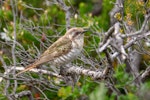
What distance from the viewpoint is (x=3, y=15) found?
10328mm

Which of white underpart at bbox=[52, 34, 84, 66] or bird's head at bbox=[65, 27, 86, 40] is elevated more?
bird's head at bbox=[65, 27, 86, 40]

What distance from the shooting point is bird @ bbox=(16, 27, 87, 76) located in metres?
7.71

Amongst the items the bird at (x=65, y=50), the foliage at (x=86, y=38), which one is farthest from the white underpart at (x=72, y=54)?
the foliage at (x=86, y=38)

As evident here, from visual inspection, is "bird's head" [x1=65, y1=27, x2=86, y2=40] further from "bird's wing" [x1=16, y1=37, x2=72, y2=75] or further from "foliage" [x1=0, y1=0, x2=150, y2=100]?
"foliage" [x1=0, y1=0, x2=150, y2=100]

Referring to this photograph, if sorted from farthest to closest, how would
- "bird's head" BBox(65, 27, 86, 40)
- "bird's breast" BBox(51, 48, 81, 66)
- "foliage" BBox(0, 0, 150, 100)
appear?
"bird's head" BBox(65, 27, 86, 40) < "bird's breast" BBox(51, 48, 81, 66) < "foliage" BBox(0, 0, 150, 100)

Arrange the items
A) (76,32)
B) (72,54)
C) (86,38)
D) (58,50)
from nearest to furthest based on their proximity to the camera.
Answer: (72,54) < (76,32) < (58,50) < (86,38)

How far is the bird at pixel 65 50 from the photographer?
7711 mm

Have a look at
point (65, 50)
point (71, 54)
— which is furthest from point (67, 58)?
point (65, 50)

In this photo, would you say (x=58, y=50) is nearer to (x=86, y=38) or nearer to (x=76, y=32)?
(x=76, y=32)

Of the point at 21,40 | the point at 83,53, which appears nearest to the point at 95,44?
the point at 83,53

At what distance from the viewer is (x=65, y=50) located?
795 cm

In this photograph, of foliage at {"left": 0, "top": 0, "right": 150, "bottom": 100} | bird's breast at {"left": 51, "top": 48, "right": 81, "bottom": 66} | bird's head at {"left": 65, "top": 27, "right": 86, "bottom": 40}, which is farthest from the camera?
bird's head at {"left": 65, "top": 27, "right": 86, "bottom": 40}

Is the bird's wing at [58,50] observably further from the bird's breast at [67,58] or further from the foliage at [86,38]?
the foliage at [86,38]

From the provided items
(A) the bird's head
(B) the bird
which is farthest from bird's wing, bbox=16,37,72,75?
(A) the bird's head
